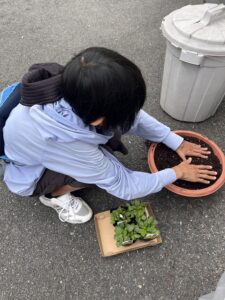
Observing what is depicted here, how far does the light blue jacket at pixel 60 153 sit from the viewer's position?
94 cm

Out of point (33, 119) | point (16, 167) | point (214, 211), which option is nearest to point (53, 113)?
point (33, 119)

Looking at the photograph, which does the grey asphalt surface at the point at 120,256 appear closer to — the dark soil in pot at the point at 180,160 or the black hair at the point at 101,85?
the dark soil in pot at the point at 180,160

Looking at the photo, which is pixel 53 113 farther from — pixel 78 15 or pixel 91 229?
pixel 78 15

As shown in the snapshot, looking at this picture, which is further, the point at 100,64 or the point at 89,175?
the point at 89,175

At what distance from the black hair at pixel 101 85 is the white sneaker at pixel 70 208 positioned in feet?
2.25

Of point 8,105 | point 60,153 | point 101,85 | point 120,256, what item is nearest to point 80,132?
point 60,153

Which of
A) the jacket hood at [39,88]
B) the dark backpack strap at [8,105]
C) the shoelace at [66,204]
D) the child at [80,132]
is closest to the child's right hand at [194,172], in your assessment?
the child at [80,132]

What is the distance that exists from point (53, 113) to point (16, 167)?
442 millimetres

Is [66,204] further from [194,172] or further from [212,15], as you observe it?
[212,15]

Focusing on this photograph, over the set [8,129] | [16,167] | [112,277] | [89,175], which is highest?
[8,129]

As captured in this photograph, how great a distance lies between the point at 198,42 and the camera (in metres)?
1.29

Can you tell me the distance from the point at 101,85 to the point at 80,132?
0.24 metres

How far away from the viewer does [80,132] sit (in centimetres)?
95

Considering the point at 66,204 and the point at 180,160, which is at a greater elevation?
the point at 180,160
